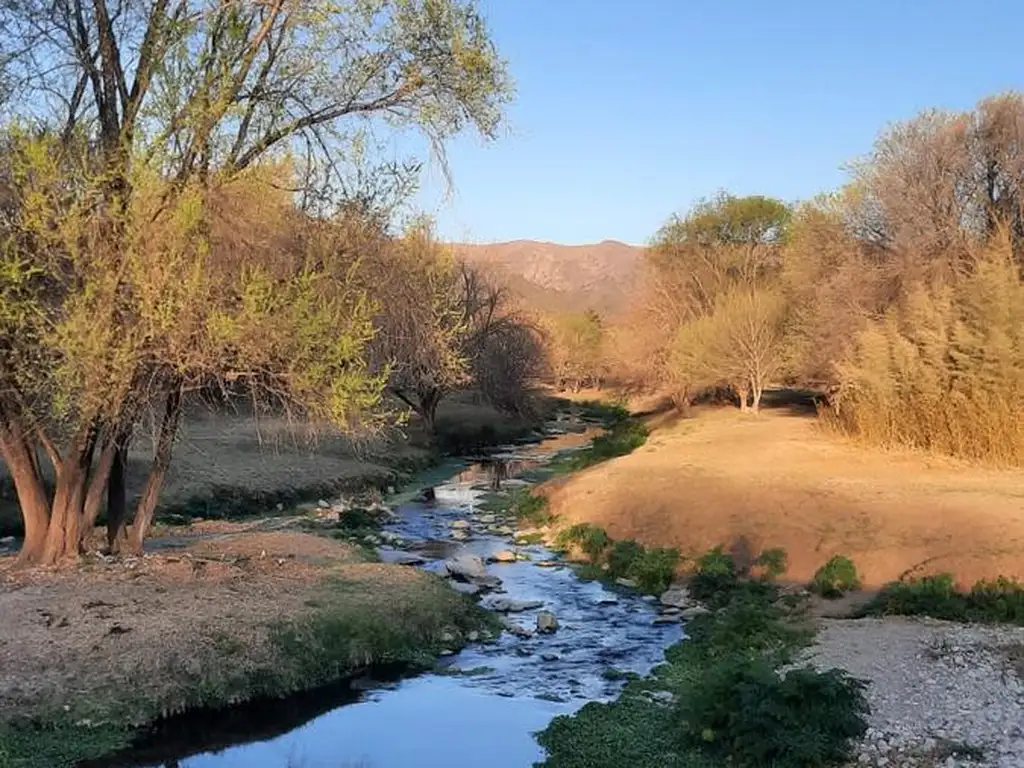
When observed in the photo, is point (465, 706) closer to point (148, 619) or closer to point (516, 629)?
point (516, 629)

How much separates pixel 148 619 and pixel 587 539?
11894mm

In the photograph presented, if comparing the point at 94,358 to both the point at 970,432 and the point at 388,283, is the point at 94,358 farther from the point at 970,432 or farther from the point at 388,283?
the point at 970,432

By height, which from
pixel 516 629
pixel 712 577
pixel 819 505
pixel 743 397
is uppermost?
pixel 743 397

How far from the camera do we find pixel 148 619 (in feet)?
44.5

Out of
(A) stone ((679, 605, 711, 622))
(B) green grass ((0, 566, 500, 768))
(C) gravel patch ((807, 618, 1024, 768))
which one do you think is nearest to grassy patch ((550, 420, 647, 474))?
(A) stone ((679, 605, 711, 622))

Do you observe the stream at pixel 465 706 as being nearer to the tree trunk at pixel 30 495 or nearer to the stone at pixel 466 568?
the stone at pixel 466 568

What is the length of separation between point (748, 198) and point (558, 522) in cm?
4946

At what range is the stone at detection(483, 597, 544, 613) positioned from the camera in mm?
17750

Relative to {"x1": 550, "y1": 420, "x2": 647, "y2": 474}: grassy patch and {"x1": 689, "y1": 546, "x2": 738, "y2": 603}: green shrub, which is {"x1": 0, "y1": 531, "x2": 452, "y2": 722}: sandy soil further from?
{"x1": 550, "y1": 420, "x2": 647, "y2": 474}: grassy patch

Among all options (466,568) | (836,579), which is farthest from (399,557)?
(836,579)

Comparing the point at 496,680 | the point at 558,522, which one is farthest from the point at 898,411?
the point at 496,680

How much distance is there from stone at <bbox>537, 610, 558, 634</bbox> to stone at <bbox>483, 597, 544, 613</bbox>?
1051 millimetres

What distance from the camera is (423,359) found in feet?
54.1

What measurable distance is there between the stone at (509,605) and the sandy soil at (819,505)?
4711 millimetres
